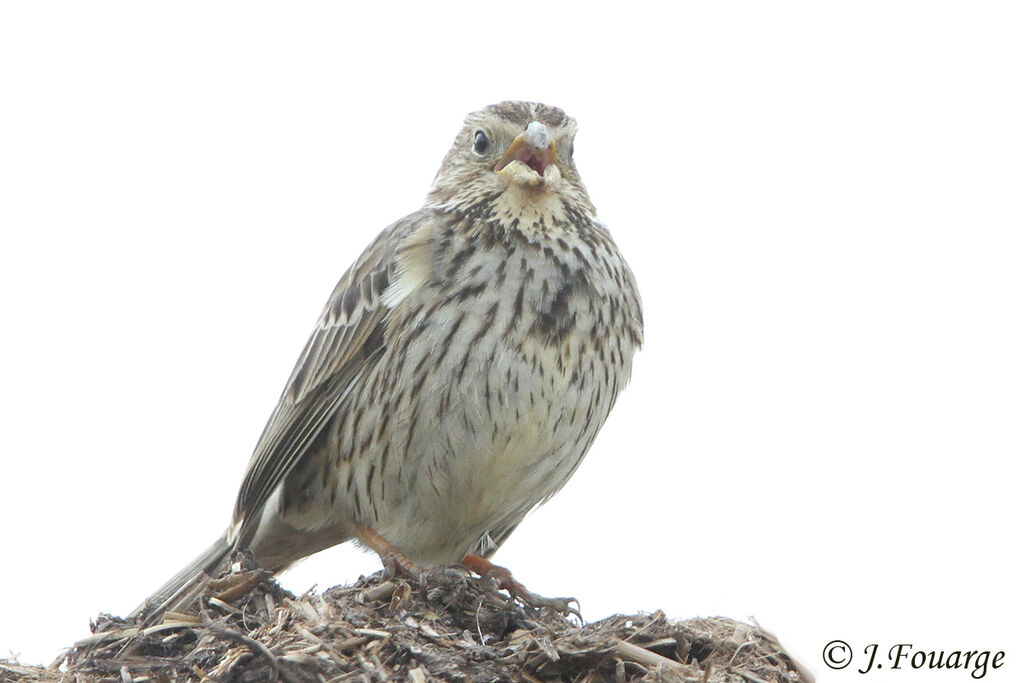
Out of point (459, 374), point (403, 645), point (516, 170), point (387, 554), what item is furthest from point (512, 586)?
point (516, 170)

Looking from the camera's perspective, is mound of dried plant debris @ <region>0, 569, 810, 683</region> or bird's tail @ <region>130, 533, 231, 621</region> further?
bird's tail @ <region>130, 533, 231, 621</region>

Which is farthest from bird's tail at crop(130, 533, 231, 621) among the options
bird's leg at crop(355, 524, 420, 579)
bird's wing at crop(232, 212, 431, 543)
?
bird's leg at crop(355, 524, 420, 579)

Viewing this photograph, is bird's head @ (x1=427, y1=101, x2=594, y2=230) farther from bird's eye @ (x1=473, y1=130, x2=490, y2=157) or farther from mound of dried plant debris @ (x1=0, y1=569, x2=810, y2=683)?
mound of dried plant debris @ (x1=0, y1=569, x2=810, y2=683)

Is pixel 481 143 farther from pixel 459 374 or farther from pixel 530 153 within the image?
pixel 459 374

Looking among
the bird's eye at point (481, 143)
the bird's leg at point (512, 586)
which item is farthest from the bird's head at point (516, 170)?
the bird's leg at point (512, 586)

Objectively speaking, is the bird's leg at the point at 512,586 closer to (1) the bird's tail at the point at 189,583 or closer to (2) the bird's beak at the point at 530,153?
(1) the bird's tail at the point at 189,583

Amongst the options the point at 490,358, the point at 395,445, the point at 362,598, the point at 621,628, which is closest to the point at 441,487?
the point at 395,445

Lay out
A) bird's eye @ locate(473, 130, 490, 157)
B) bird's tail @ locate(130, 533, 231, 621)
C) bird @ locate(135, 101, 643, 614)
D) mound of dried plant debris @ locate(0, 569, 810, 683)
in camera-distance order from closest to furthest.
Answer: mound of dried plant debris @ locate(0, 569, 810, 683)
bird's tail @ locate(130, 533, 231, 621)
bird @ locate(135, 101, 643, 614)
bird's eye @ locate(473, 130, 490, 157)

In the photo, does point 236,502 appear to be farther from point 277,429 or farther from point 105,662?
point 105,662
